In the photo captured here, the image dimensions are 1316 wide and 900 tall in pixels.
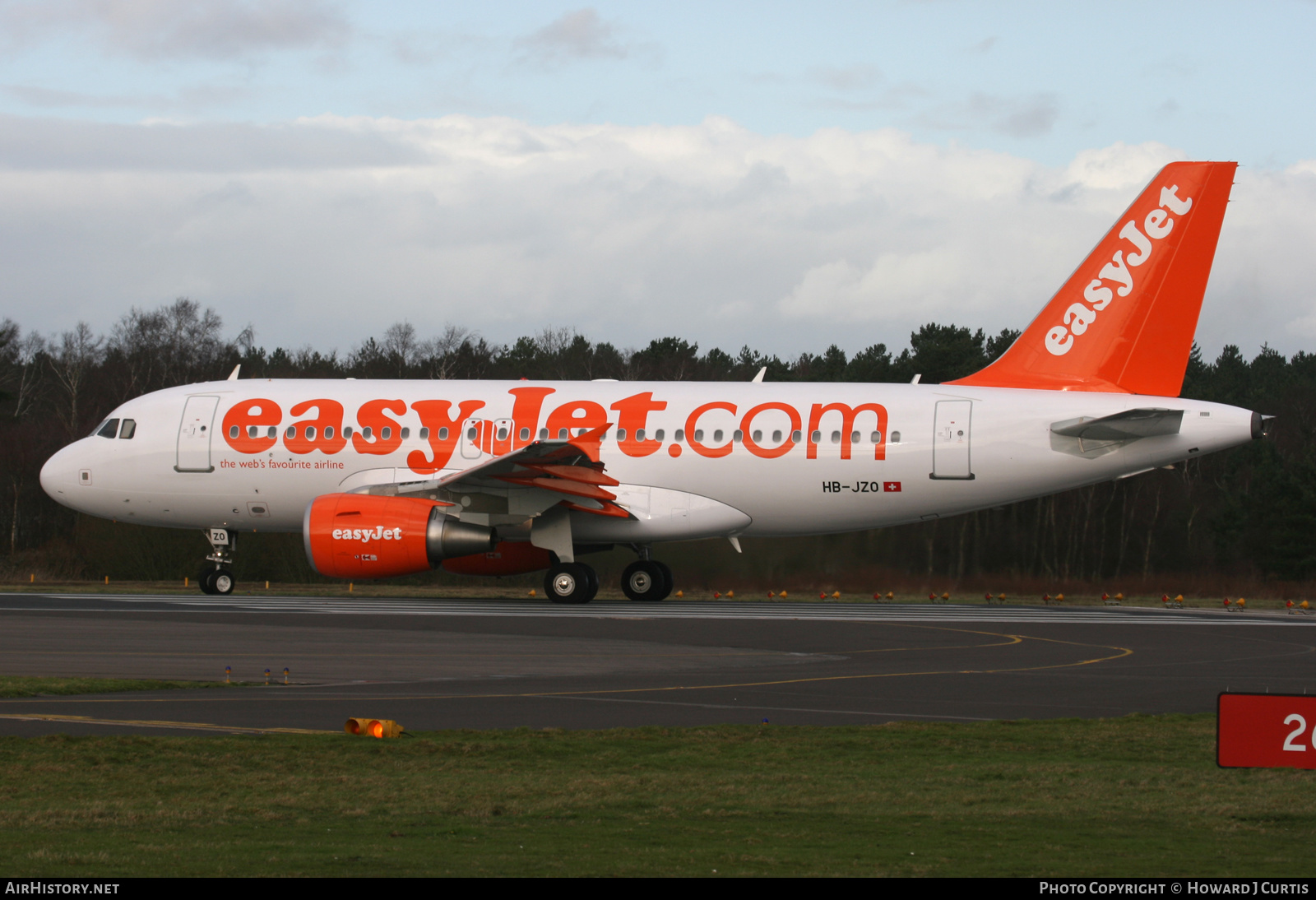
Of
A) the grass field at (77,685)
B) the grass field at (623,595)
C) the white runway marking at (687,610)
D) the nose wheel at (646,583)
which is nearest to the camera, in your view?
the grass field at (77,685)

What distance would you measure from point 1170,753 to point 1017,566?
24.9 meters

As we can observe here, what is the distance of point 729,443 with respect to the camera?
93.3 ft

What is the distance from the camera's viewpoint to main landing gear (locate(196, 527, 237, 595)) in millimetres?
29703

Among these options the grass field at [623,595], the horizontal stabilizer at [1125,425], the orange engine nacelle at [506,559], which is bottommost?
the grass field at [623,595]

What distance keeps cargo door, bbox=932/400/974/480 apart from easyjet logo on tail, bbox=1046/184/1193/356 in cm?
302

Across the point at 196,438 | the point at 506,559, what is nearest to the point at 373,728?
the point at 506,559

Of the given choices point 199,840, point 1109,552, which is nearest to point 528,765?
point 199,840

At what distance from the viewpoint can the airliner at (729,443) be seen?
2706 cm

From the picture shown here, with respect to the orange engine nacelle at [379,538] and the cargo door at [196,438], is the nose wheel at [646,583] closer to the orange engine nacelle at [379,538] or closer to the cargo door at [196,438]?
the orange engine nacelle at [379,538]

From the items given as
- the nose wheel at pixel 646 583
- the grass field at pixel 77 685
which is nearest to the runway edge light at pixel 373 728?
the grass field at pixel 77 685

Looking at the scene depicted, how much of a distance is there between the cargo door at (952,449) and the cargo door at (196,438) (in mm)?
15657

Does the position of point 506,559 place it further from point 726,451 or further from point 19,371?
point 19,371

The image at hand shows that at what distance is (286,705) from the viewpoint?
12.9 m
